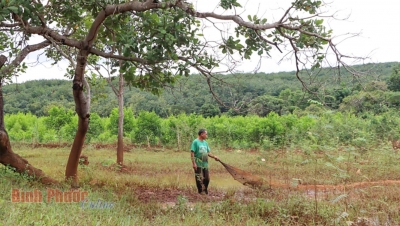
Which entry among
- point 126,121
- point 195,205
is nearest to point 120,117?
point 195,205

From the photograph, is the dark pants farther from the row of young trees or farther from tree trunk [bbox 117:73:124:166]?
the row of young trees

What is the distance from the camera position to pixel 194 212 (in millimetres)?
5594

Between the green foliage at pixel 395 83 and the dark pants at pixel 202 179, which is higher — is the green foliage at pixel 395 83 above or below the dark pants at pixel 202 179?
above

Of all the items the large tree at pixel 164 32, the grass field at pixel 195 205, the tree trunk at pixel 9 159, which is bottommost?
the grass field at pixel 195 205

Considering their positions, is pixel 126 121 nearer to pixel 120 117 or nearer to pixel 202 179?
pixel 120 117

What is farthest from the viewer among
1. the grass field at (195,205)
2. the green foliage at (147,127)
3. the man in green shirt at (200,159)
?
the green foliage at (147,127)

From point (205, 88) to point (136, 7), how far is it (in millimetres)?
1787

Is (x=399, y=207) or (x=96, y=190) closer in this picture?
(x=399, y=207)

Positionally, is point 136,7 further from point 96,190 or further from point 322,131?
point 322,131

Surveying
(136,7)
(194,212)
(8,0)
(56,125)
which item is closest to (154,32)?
(136,7)

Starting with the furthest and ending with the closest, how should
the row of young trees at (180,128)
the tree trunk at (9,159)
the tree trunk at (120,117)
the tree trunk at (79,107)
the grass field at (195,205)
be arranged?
the row of young trees at (180,128) → the tree trunk at (120,117) → the tree trunk at (9,159) → the tree trunk at (79,107) → the grass field at (195,205)

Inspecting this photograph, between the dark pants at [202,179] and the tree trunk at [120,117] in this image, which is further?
the tree trunk at [120,117]

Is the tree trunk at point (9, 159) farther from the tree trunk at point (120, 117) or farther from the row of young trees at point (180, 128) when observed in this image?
the row of young trees at point (180, 128)

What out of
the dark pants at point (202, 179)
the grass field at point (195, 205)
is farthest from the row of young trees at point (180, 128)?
the dark pants at point (202, 179)
